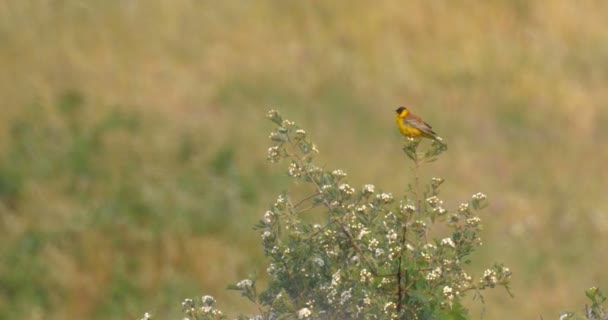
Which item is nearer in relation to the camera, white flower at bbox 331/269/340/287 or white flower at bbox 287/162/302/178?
white flower at bbox 331/269/340/287

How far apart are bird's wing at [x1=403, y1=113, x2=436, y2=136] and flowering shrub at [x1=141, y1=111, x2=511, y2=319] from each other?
3.24m

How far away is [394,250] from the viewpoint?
353 cm

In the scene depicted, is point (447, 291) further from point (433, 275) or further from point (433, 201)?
point (433, 201)

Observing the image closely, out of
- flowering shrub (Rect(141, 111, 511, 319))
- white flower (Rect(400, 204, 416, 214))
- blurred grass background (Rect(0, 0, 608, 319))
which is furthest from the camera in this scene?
blurred grass background (Rect(0, 0, 608, 319))

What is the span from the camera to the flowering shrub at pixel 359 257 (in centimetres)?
357

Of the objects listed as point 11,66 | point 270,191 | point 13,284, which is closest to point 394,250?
point 13,284

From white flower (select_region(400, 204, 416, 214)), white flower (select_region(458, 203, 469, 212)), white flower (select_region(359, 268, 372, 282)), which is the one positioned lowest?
white flower (select_region(359, 268, 372, 282))

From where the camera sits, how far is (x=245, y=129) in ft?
44.8

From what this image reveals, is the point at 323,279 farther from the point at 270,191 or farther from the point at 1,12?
the point at 1,12

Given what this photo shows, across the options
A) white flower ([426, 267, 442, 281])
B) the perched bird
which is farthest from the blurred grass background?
white flower ([426, 267, 442, 281])

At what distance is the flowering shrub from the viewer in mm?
3566

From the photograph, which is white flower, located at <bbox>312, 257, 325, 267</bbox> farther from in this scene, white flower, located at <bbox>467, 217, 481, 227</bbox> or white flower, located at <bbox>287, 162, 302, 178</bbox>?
white flower, located at <bbox>467, 217, 481, 227</bbox>

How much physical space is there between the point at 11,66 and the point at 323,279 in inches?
391

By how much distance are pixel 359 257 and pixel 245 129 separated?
10037mm
